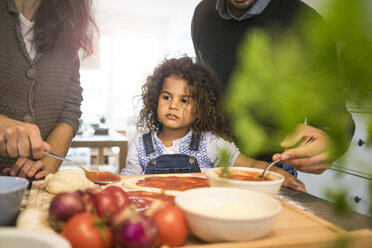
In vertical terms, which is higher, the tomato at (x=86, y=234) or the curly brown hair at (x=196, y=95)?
the curly brown hair at (x=196, y=95)

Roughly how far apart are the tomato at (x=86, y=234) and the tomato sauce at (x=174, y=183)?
51 centimetres

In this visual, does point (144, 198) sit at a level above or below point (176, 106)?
below

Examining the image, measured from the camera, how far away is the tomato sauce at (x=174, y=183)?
1.01m

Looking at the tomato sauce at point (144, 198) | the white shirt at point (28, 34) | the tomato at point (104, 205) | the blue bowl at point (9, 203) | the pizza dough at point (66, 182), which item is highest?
the white shirt at point (28, 34)

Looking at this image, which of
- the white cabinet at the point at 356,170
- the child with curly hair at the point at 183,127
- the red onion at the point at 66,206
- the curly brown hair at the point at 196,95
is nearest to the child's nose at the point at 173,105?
the child with curly hair at the point at 183,127

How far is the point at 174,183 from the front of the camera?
1062 mm

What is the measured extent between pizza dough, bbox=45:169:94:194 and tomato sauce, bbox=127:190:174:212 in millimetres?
154

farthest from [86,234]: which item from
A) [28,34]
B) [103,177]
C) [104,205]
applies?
[28,34]

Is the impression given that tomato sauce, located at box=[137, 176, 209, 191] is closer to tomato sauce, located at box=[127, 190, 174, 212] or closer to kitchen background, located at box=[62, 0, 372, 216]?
tomato sauce, located at box=[127, 190, 174, 212]

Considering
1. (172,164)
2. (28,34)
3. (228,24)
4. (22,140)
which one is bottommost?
(172,164)

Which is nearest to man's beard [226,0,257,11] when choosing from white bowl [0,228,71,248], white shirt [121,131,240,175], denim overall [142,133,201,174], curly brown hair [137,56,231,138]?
curly brown hair [137,56,231,138]

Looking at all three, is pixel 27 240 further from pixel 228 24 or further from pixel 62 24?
pixel 228 24

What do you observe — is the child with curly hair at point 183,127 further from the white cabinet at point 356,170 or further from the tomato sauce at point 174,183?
the white cabinet at point 356,170

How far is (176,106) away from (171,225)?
4.01 ft
